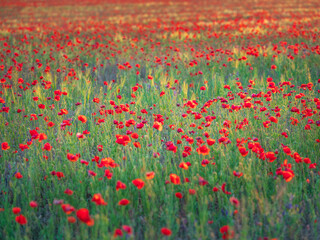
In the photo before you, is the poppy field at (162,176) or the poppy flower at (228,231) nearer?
the poppy flower at (228,231)

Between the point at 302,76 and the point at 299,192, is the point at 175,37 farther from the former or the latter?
the point at 299,192

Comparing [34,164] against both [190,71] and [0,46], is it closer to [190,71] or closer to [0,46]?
[190,71]

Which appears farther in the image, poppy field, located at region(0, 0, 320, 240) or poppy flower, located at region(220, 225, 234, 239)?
poppy field, located at region(0, 0, 320, 240)

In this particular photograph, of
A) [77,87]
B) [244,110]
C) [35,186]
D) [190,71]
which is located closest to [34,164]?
[35,186]

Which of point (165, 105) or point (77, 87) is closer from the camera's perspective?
point (165, 105)

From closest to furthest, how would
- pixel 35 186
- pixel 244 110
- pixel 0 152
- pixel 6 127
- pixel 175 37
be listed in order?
pixel 35 186
pixel 0 152
pixel 6 127
pixel 244 110
pixel 175 37

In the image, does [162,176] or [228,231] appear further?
[162,176]

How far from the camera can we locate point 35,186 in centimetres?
219

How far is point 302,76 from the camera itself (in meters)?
4.57

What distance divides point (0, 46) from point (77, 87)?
15.1 feet

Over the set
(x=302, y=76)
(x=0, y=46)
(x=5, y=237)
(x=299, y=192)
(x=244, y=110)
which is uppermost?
(x=0, y=46)

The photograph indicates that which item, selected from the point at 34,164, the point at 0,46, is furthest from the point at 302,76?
→ the point at 0,46

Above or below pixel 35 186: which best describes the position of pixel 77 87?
above

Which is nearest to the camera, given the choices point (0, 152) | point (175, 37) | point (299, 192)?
point (299, 192)
